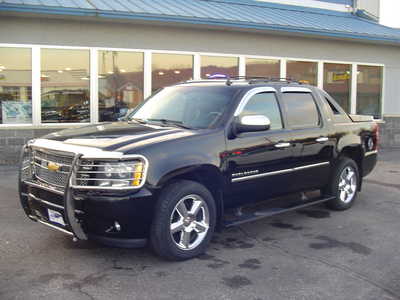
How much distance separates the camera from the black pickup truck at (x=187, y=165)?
441cm

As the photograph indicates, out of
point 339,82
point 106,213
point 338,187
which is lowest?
point 338,187

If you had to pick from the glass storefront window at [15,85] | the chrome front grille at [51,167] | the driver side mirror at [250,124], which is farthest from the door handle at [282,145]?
the glass storefront window at [15,85]

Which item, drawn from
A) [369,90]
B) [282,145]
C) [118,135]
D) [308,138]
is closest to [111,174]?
[118,135]

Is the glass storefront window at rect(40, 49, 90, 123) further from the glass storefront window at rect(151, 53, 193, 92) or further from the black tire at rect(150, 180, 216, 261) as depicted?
the black tire at rect(150, 180, 216, 261)

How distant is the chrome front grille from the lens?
457 cm

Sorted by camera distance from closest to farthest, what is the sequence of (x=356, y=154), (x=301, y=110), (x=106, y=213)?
(x=106, y=213), (x=301, y=110), (x=356, y=154)

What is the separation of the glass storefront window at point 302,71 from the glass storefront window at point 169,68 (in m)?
3.14

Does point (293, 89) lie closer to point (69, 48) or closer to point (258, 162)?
point (258, 162)

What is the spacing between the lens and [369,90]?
50.1 feet

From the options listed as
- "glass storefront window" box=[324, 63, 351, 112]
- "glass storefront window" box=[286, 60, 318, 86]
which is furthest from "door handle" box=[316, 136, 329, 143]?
"glass storefront window" box=[324, 63, 351, 112]

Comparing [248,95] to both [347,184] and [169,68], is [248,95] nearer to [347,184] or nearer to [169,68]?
[347,184]

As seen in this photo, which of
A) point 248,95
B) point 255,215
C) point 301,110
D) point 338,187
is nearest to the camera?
point 255,215

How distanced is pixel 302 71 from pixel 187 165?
32.5 feet

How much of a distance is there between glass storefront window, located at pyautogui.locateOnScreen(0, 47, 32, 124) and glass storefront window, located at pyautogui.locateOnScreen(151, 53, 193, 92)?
9.32ft
